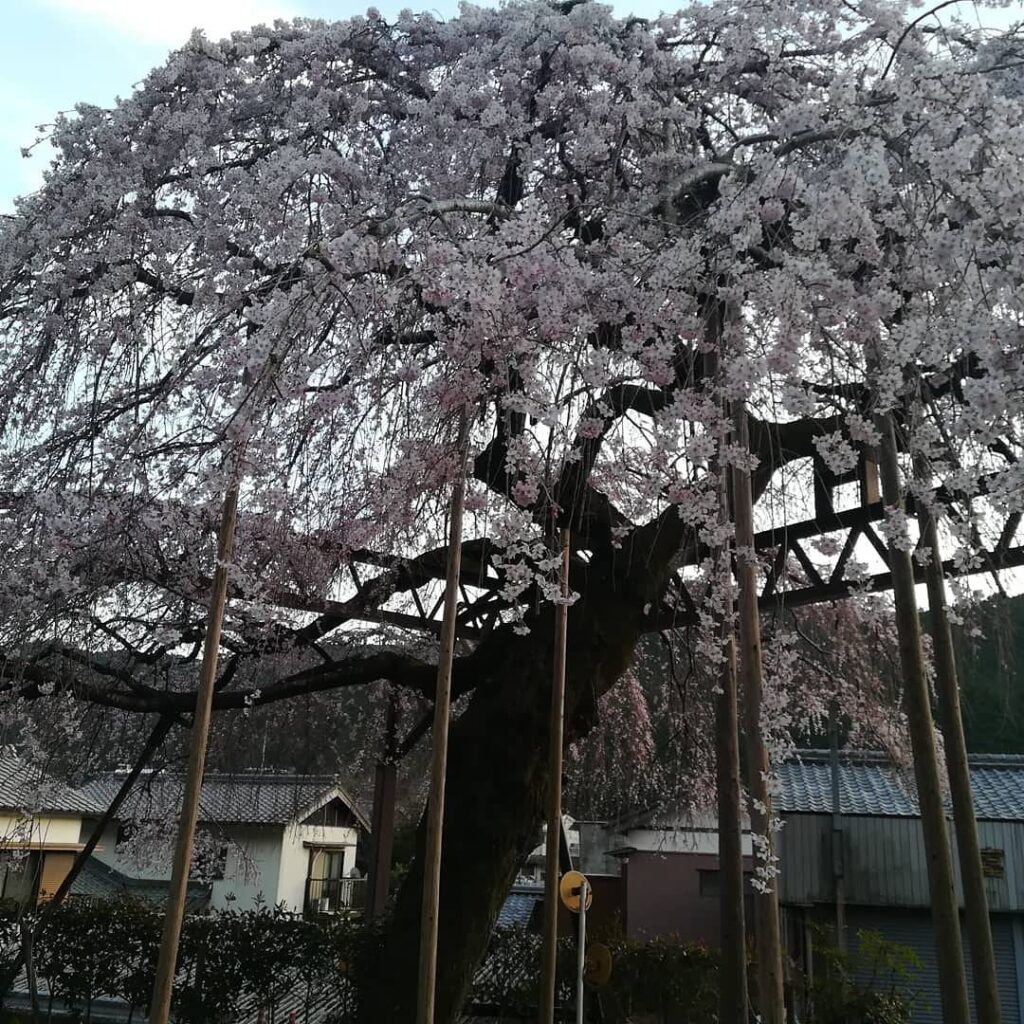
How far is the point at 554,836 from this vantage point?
4.38m

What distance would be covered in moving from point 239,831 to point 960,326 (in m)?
15.2

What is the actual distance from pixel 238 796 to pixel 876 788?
9066mm

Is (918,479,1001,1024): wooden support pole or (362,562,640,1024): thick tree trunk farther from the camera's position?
(362,562,640,1024): thick tree trunk

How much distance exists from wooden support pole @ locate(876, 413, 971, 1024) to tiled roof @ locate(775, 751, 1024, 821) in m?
6.30

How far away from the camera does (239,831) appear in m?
15.5

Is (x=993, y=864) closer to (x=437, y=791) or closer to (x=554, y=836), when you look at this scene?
(x=554, y=836)

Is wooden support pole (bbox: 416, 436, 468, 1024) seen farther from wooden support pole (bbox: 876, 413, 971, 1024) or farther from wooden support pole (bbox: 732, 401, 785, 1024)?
wooden support pole (bbox: 876, 413, 971, 1024)

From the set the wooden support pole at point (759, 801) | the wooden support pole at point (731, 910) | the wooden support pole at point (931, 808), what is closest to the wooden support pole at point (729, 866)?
the wooden support pole at point (731, 910)

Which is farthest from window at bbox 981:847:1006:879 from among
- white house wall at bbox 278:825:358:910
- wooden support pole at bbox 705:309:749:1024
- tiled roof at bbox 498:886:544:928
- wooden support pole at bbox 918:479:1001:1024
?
white house wall at bbox 278:825:358:910

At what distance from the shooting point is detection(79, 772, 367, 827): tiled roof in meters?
8.67

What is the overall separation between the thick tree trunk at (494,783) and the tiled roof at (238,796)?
11.3 ft

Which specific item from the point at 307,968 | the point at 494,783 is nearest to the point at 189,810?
the point at 494,783

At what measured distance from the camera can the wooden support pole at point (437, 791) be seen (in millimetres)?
3232

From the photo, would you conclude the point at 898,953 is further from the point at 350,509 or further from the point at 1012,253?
the point at 1012,253
